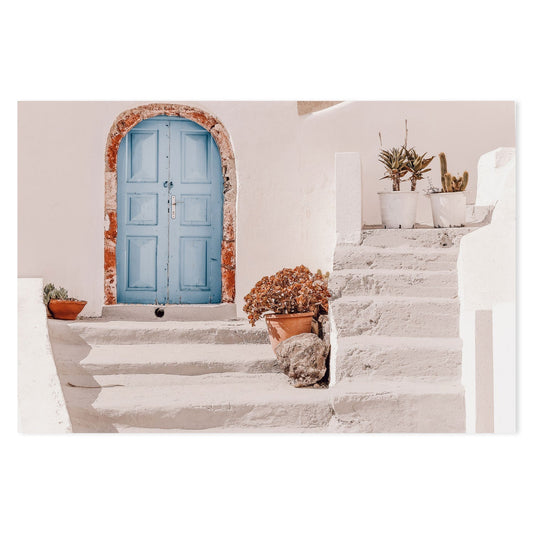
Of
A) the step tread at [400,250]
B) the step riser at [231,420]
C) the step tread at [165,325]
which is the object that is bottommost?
the step riser at [231,420]

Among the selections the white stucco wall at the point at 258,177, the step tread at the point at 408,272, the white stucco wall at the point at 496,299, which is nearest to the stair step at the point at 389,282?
the step tread at the point at 408,272

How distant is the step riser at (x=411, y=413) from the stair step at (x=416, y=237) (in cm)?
135

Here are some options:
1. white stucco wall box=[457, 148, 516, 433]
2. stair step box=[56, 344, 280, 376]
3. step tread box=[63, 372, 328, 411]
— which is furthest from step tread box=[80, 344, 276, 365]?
white stucco wall box=[457, 148, 516, 433]

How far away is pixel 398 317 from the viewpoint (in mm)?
4438

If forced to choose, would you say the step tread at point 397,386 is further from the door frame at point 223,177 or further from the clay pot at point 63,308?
the clay pot at point 63,308

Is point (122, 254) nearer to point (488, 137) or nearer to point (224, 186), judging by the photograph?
point (224, 186)

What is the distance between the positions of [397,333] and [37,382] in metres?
2.31

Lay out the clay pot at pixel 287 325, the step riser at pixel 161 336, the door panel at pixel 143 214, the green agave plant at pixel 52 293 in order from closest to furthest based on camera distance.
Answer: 1. the clay pot at pixel 287 325
2. the step riser at pixel 161 336
3. the green agave plant at pixel 52 293
4. the door panel at pixel 143 214

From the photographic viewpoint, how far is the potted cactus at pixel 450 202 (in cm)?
525

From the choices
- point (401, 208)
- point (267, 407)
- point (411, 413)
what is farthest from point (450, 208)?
point (267, 407)

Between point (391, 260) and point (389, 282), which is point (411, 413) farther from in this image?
point (391, 260)

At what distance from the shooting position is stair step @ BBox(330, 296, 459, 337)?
4.42 metres
